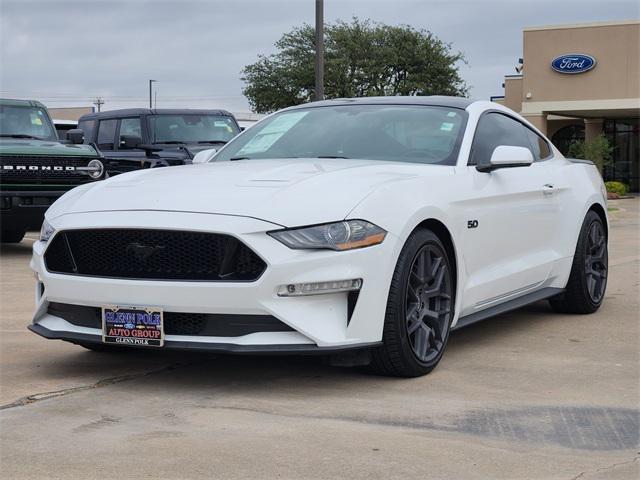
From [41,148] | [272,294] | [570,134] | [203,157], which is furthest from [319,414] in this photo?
[570,134]

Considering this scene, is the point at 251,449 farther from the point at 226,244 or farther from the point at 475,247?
the point at 475,247

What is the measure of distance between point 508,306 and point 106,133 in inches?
417

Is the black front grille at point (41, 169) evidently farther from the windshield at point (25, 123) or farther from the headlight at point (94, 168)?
the windshield at point (25, 123)

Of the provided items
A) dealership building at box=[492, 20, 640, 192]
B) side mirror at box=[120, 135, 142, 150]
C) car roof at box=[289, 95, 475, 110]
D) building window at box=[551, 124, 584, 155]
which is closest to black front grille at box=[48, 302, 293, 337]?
car roof at box=[289, 95, 475, 110]

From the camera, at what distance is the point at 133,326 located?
484cm

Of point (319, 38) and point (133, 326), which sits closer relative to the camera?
point (133, 326)

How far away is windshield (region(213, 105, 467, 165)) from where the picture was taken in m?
6.00

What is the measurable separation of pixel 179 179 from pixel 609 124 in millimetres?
38934

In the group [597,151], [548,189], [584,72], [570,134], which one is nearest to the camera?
[548,189]

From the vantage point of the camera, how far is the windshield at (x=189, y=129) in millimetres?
14797

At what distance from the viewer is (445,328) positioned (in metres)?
5.43

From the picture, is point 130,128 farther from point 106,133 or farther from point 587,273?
point 587,273

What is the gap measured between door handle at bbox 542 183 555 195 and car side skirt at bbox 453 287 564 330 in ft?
2.19

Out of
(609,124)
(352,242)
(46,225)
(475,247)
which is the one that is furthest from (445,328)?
(609,124)
